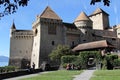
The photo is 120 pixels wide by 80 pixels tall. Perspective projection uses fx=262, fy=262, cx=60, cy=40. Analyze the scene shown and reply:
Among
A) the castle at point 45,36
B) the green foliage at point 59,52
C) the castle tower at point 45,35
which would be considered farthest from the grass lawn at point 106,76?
the castle at point 45,36

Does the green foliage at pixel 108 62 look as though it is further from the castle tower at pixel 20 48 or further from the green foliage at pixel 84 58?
the castle tower at pixel 20 48

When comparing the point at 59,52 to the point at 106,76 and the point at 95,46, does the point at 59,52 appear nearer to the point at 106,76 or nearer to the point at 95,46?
the point at 95,46

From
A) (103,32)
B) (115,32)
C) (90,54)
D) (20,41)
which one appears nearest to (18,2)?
(90,54)

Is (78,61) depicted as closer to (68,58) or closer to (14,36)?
(68,58)

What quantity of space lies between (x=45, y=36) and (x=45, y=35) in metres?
0.31

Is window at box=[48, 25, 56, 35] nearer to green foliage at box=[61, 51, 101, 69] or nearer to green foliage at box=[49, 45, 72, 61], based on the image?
green foliage at box=[49, 45, 72, 61]

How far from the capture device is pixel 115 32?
79125 millimetres

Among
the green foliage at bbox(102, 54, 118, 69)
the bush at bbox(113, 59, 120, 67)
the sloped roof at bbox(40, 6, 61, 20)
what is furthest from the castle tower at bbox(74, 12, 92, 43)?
the bush at bbox(113, 59, 120, 67)

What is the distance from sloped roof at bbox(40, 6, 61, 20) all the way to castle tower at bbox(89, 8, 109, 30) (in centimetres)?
2275

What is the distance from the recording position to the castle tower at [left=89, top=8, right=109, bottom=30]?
8675 cm

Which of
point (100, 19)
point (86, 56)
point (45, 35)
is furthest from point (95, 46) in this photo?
point (100, 19)

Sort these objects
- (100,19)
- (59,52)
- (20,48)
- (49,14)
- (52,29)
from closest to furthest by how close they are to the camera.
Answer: (59,52), (52,29), (49,14), (20,48), (100,19)

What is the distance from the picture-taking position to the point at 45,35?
213ft

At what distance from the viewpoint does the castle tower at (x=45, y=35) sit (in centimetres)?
6359
